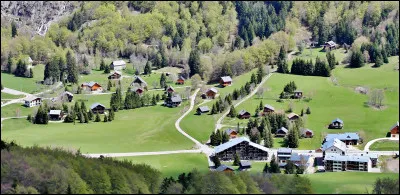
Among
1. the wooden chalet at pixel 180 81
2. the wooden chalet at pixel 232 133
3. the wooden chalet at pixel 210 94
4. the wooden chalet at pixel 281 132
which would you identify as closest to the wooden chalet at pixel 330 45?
the wooden chalet at pixel 180 81

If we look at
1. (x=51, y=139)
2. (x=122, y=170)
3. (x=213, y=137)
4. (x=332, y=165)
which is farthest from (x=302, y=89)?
(x=122, y=170)

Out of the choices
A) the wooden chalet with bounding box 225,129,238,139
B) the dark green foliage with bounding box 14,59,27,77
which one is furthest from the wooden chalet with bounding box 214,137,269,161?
the dark green foliage with bounding box 14,59,27,77

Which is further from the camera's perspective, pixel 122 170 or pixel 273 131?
pixel 273 131

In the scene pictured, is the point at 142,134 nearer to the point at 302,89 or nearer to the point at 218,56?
the point at 302,89

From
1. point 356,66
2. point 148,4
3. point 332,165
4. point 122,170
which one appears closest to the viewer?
point 122,170

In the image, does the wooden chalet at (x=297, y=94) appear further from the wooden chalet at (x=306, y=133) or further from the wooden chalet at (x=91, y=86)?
the wooden chalet at (x=91, y=86)

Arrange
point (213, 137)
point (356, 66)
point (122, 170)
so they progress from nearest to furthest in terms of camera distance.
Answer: point (122, 170) < point (213, 137) < point (356, 66)
